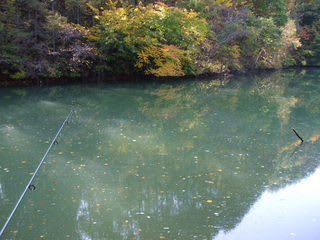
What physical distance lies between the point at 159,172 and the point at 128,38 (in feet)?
40.2

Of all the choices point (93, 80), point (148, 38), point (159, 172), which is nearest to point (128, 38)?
point (148, 38)

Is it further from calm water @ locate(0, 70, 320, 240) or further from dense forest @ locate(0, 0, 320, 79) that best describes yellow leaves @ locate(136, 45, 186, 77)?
calm water @ locate(0, 70, 320, 240)

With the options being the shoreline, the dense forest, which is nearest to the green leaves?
the dense forest

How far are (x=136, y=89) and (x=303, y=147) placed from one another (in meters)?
10.3

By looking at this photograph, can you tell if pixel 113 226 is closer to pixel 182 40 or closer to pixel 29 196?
pixel 29 196

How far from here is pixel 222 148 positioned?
8531 millimetres

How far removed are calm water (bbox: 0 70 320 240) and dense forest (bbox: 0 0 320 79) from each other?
3.92 meters

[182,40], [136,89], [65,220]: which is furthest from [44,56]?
[65,220]

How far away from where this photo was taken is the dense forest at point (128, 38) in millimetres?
16553

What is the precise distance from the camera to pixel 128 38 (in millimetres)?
17844

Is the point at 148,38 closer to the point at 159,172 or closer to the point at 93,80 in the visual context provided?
the point at 93,80

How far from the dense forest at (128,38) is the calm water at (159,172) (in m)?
3.92

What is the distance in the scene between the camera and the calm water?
16.3 ft

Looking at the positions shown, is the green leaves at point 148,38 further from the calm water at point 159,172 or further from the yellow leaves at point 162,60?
the calm water at point 159,172
